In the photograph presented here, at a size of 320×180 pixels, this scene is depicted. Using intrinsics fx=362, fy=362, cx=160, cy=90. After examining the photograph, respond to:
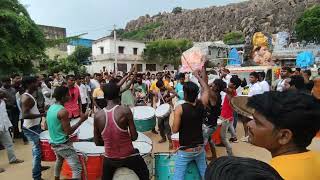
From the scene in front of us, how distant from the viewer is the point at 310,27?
1495 inches

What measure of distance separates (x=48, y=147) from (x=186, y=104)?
9.18 feet

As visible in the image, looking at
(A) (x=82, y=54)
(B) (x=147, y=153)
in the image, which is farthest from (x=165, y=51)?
(B) (x=147, y=153)

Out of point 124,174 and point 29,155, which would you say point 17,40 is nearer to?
point 29,155

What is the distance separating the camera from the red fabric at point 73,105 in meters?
8.37

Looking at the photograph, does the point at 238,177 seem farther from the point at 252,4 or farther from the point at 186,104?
the point at 252,4

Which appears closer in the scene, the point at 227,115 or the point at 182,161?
the point at 182,161

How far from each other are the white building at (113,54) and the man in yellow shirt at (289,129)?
5074cm

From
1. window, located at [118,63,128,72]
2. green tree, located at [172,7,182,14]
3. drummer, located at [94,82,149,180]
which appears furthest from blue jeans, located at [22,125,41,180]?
green tree, located at [172,7,182,14]

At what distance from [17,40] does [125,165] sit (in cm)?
1721

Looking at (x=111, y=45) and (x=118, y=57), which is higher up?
(x=111, y=45)

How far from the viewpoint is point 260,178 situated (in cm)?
96

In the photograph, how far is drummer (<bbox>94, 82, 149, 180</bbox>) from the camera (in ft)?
12.8

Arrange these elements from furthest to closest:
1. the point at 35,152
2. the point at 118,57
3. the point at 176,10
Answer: the point at 176,10 < the point at 118,57 < the point at 35,152

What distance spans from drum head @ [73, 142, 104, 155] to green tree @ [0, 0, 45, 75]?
46.9 ft
